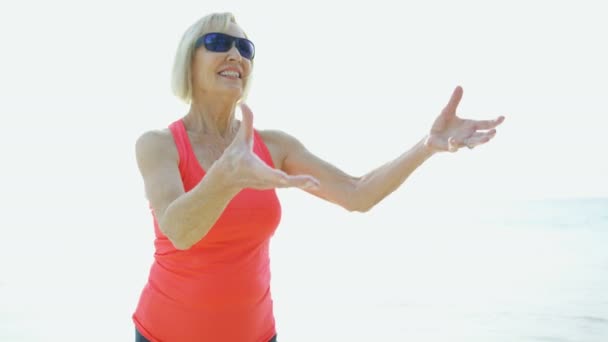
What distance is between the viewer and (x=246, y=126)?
1806 millimetres

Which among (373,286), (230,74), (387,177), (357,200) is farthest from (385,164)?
(373,286)

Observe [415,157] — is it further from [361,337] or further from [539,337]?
[539,337]

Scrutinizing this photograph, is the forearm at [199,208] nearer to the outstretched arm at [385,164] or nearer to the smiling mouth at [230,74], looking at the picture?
the outstretched arm at [385,164]

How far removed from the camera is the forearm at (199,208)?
6.03 feet

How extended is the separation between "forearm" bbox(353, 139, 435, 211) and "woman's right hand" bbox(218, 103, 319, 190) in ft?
2.51

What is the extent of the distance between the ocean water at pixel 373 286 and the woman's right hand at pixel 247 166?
4688mm

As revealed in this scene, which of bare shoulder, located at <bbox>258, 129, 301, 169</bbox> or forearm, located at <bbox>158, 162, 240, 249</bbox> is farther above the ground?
bare shoulder, located at <bbox>258, 129, 301, 169</bbox>

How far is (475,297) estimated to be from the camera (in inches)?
321

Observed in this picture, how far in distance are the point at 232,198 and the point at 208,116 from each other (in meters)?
0.62

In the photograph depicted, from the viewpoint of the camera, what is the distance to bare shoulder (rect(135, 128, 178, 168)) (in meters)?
2.29

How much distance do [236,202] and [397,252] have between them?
35.2 ft

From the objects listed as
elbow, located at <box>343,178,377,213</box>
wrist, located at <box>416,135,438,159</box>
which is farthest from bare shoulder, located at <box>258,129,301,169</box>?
wrist, located at <box>416,135,438,159</box>

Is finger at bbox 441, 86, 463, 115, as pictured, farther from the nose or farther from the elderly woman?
the nose

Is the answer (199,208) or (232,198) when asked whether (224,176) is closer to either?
(199,208)
